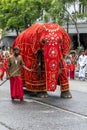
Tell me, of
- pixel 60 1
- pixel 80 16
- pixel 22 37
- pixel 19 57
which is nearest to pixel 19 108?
pixel 19 57

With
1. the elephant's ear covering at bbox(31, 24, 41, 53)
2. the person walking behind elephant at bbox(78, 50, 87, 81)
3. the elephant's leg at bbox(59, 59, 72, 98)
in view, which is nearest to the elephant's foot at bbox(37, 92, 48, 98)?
the elephant's leg at bbox(59, 59, 72, 98)

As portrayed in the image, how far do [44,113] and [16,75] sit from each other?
276cm

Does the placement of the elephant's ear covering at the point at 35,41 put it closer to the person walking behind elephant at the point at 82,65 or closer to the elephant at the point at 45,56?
the elephant at the point at 45,56

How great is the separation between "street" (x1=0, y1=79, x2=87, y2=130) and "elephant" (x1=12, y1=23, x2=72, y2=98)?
1.44ft

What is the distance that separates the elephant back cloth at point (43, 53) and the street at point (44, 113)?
1.61 ft

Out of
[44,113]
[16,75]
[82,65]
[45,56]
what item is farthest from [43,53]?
[82,65]

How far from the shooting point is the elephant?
13961 mm

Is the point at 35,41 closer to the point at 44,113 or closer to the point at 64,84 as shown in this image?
the point at 64,84

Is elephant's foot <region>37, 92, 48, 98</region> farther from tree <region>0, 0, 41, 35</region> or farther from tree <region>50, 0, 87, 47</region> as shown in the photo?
tree <region>0, 0, 41, 35</region>

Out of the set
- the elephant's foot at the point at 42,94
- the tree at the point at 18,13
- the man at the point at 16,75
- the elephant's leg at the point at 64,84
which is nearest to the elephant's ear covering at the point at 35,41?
the man at the point at 16,75

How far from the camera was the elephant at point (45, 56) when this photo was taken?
14.0m

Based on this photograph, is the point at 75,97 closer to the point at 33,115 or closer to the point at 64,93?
the point at 64,93

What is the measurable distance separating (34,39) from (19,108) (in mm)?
2798

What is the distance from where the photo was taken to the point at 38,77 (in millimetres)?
14891
